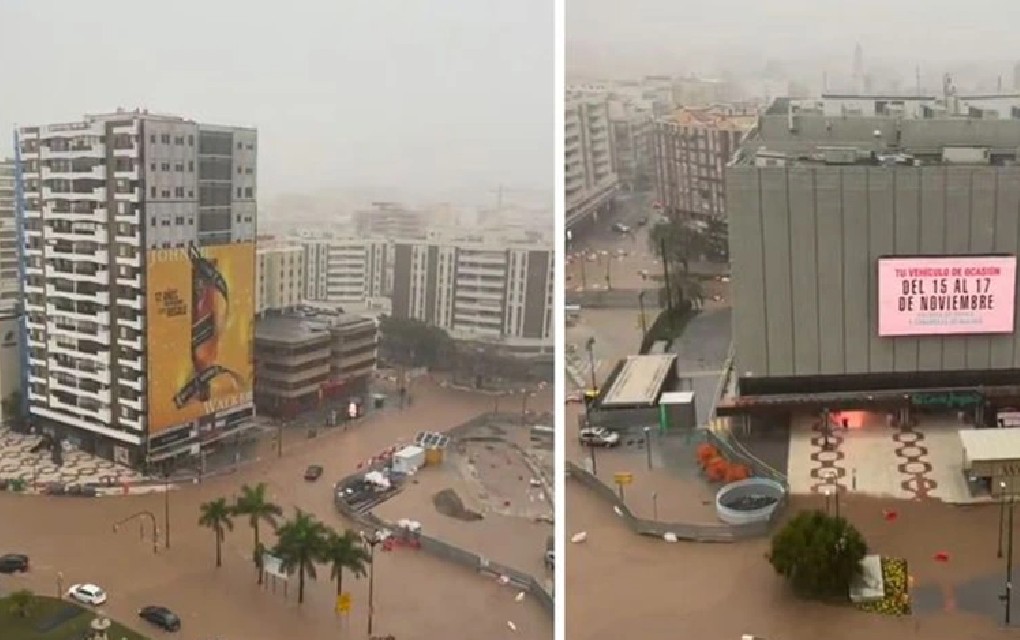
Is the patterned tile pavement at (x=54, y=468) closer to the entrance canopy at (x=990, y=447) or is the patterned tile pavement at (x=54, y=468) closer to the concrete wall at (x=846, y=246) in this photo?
the concrete wall at (x=846, y=246)

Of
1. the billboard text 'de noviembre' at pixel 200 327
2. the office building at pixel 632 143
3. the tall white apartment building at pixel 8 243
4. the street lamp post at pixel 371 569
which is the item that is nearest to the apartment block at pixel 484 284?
the office building at pixel 632 143

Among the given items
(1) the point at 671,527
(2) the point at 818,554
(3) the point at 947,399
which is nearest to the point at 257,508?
(1) the point at 671,527

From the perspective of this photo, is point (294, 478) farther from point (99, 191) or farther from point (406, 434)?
point (99, 191)

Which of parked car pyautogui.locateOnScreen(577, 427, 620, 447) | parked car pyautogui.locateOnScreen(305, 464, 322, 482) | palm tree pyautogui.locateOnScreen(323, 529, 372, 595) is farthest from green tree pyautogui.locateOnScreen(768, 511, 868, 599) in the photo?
parked car pyautogui.locateOnScreen(305, 464, 322, 482)

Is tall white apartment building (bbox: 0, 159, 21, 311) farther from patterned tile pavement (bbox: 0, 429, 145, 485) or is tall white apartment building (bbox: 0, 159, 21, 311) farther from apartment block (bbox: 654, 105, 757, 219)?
apartment block (bbox: 654, 105, 757, 219)

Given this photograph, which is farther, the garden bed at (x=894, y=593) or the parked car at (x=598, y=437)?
the parked car at (x=598, y=437)

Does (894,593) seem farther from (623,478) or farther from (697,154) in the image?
(697,154)

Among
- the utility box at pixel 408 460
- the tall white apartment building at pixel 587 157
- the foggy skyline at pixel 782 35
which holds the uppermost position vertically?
the foggy skyline at pixel 782 35

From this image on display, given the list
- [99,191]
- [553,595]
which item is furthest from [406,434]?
[99,191]
